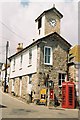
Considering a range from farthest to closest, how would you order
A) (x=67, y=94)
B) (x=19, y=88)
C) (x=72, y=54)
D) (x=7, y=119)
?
(x=19, y=88) < (x=72, y=54) < (x=67, y=94) < (x=7, y=119)

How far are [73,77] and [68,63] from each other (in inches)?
66.8

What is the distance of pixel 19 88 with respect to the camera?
2592 centimetres

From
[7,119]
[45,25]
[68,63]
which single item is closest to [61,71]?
[68,63]

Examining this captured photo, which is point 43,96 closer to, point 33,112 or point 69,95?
point 69,95

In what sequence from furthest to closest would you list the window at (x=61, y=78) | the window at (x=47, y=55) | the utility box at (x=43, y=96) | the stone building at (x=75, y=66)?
the window at (x=61, y=78)
the window at (x=47, y=55)
the stone building at (x=75, y=66)
the utility box at (x=43, y=96)

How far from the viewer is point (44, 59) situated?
21.5 metres

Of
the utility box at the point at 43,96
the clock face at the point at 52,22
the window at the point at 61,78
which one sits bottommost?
the utility box at the point at 43,96

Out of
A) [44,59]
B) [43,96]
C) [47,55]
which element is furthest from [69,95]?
[47,55]

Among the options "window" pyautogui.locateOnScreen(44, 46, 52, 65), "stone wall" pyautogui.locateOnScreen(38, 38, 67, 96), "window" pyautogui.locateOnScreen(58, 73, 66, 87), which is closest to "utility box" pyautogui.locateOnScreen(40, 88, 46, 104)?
"stone wall" pyautogui.locateOnScreen(38, 38, 67, 96)

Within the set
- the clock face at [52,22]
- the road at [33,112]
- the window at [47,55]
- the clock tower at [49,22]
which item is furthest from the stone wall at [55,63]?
the road at [33,112]

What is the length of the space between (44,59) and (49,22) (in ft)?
15.6

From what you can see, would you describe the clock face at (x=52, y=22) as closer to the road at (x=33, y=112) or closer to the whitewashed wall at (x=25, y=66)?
the whitewashed wall at (x=25, y=66)

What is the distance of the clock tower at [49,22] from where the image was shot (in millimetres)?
24172

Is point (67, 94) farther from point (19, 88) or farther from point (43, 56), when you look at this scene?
point (19, 88)
